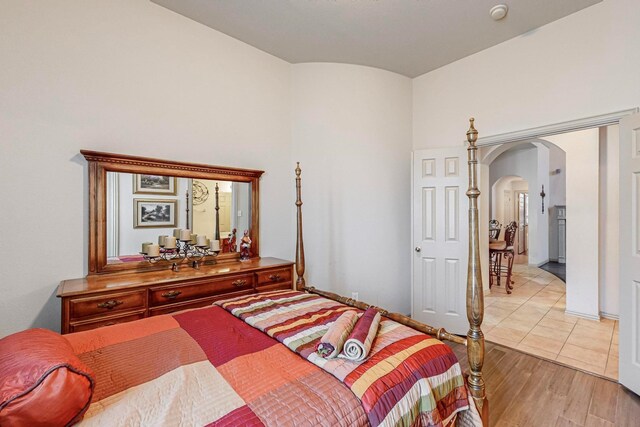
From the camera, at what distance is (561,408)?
2.02 m

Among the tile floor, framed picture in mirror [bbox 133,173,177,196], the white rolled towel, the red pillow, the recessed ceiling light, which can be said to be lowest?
the tile floor

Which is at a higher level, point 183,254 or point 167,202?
point 167,202

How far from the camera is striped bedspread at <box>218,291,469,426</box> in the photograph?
1066 millimetres

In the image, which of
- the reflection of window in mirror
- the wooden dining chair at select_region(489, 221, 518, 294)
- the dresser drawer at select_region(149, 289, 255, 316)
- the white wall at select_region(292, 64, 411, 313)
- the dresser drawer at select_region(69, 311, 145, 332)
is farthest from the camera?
the wooden dining chair at select_region(489, 221, 518, 294)

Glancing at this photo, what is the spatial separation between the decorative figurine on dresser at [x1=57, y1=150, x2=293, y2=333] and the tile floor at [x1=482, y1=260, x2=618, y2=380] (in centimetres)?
250

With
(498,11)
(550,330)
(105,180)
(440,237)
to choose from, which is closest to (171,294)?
(105,180)

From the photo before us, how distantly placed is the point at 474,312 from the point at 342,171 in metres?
2.26

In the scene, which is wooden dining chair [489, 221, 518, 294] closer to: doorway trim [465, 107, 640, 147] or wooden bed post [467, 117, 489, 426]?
doorway trim [465, 107, 640, 147]

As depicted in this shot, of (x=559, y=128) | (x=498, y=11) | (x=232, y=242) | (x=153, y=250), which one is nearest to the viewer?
(x=153, y=250)

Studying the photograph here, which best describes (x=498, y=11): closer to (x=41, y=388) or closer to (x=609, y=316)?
(x=41, y=388)

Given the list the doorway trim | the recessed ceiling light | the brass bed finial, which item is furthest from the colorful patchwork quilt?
the recessed ceiling light

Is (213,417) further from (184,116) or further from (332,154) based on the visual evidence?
(332,154)

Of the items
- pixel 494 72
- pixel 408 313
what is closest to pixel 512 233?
pixel 408 313

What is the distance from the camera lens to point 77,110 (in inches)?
85.5
